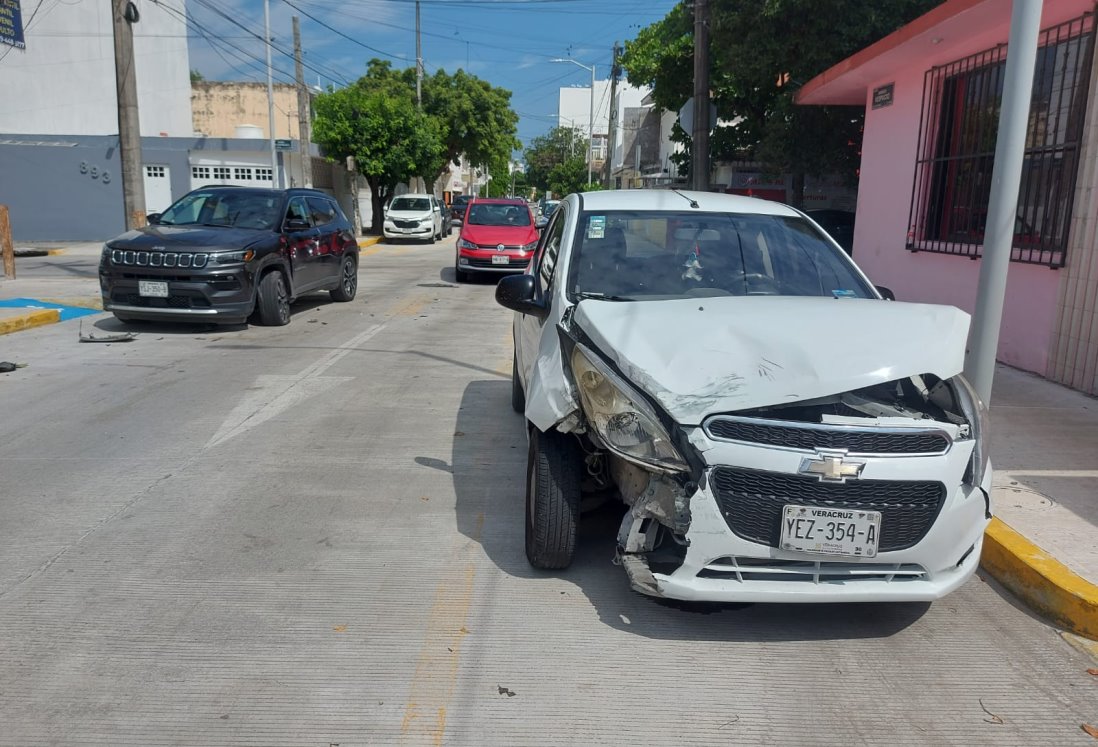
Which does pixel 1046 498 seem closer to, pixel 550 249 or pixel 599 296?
pixel 599 296

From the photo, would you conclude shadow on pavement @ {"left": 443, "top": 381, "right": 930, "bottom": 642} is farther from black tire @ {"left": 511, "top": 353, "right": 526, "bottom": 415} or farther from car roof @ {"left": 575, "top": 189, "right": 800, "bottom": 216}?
car roof @ {"left": 575, "top": 189, "right": 800, "bottom": 216}

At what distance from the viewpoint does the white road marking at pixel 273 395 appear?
6.69 m

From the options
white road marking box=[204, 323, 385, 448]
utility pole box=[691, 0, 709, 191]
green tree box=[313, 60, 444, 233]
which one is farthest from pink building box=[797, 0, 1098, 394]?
green tree box=[313, 60, 444, 233]

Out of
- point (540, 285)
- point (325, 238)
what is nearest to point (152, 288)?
point (325, 238)

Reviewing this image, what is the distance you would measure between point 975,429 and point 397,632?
8.16ft

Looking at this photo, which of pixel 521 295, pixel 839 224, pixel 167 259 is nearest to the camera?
pixel 521 295

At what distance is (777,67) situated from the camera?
1659cm

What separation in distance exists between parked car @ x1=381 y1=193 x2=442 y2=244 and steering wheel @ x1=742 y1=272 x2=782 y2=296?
2689cm

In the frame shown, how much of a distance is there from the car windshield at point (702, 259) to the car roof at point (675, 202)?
7 cm

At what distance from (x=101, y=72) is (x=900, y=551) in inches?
1459

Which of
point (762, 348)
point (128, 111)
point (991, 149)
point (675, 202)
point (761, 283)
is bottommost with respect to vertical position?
point (762, 348)

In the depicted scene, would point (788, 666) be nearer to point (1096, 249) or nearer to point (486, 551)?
point (486, 551)

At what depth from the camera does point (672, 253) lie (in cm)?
506

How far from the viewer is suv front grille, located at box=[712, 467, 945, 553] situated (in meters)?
3.33
